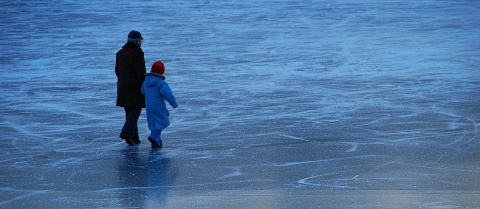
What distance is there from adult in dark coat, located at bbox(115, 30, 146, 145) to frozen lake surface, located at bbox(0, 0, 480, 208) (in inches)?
12.8

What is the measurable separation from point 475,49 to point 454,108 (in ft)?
26.9

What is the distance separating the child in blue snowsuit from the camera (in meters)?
10.0

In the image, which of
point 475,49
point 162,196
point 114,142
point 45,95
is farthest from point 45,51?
point 162,196

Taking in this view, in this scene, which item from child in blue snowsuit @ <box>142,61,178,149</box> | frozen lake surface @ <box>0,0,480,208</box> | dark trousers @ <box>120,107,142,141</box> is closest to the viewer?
frozen lake surface @ <box>0,0,480,208</box>

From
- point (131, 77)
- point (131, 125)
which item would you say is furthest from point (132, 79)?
point (131, 125)

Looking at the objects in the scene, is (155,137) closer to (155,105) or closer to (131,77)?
(155,105)

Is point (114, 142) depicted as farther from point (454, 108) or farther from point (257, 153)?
point (454, 108)

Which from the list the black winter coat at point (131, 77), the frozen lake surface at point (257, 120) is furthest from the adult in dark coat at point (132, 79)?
the frozen lake surface at point (257, 120)

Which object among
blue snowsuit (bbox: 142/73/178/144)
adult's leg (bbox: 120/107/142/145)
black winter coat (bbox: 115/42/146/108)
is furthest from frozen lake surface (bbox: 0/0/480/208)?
black winter coat (bbox: 115/42/146/108)

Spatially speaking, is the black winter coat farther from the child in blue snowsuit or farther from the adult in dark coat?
the child in blue snowsuit

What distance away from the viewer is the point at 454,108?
12609mm

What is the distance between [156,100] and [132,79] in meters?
0.56

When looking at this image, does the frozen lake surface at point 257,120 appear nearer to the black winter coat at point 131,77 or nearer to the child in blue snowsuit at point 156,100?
the child in blue snowsuit at point 156,100

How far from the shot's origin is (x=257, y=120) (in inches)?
471
